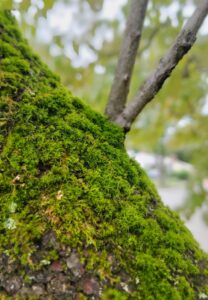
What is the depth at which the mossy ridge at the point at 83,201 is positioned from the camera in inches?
41.7

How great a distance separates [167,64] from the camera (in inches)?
60.5

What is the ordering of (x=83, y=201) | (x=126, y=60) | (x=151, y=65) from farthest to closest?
(x=151, y=65)
(x=126, y=60)
(x=83, y=201)

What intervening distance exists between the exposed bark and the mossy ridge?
0.32m

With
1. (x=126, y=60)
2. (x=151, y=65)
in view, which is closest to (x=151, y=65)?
(x=151, y=65)

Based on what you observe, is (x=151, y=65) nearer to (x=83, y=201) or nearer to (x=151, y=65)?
(x=151, y=65)

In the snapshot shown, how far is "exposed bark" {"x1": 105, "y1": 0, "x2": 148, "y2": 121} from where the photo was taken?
71.4 inches

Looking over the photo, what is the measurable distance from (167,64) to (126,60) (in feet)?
1.17

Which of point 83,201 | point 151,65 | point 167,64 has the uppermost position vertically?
point 151,65

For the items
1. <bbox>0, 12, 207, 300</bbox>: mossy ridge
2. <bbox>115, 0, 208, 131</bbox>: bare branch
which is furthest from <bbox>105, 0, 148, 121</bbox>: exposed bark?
<bbox>0, 12, 207, 300</bbox>: mossy ridge

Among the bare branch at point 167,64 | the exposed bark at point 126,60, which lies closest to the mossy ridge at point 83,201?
the bare branch at point 167,64

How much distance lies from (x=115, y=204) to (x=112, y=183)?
0.09m

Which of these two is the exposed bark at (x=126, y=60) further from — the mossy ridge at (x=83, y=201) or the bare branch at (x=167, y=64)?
the mossy ridge at (x=83, y=201)

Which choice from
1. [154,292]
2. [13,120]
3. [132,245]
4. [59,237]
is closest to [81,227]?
[59,237]

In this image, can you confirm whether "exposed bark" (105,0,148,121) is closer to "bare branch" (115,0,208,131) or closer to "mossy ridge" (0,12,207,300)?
"bare branch" (115,0,208,131)
